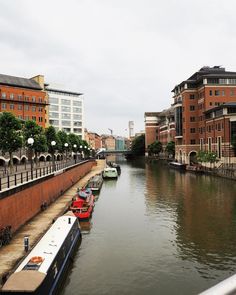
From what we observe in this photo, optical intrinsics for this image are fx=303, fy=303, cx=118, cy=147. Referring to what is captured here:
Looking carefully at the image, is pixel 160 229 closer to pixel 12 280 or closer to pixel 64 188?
pixel 12 280

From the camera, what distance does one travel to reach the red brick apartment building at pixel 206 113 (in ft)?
263

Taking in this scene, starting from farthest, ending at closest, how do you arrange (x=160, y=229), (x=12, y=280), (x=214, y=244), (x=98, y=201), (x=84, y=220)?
1. (x=98, y=201)
2. (x=84, y=220)
3. (x=160, y=229)
4. (x=214, y=244)
5. (x=12, y=280)

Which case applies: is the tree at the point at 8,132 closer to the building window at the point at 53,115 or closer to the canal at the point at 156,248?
the canal at the point at 156,248

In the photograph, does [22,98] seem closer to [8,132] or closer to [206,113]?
[8,132]

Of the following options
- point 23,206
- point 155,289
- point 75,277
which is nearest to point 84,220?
point 23,206

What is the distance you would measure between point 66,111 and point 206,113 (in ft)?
226

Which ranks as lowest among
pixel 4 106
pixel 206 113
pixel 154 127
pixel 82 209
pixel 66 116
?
pixel 82 209

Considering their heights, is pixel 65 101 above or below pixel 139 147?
above

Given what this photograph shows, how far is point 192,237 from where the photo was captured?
26.9 metres

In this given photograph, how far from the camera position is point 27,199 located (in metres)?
28.2

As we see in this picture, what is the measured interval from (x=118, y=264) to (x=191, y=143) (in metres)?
88.6

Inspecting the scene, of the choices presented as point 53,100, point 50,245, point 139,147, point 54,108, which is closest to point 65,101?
point 53,100

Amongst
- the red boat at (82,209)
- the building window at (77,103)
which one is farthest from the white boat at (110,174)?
the building window at (77,103)

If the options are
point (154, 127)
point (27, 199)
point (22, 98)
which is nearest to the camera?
point (27, 199)
